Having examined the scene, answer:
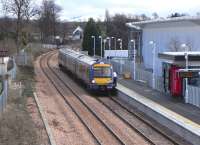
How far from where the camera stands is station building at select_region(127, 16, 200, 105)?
1432 inches

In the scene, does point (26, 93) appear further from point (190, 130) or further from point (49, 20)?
point (49, 20)

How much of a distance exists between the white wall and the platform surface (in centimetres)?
902

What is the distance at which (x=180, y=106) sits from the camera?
1307 inches

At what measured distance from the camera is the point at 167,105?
33.5 metres

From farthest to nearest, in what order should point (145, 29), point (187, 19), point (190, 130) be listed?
point (145, 29)
point (187, 19)
point (190, 130)

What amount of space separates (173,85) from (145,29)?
118 ft

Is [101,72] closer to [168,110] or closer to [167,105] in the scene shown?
[167,105]

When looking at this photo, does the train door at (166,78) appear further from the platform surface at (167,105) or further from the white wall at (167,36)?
the white wall at (167,36)

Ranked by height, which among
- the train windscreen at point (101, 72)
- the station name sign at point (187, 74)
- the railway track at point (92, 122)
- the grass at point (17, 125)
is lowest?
the railway track at point (92, 122)

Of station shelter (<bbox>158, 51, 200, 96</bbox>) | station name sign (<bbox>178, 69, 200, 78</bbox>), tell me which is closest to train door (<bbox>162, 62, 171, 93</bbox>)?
station shelter (<bbox>158, 51, 200, 96</bbox>)

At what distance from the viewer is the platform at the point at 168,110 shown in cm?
2492

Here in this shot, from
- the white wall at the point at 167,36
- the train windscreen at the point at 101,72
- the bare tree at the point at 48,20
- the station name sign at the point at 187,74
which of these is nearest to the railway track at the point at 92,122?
the train windscreen at the point at 101,72

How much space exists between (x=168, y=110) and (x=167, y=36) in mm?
29926

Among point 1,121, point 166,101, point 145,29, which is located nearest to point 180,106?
point 166,101
